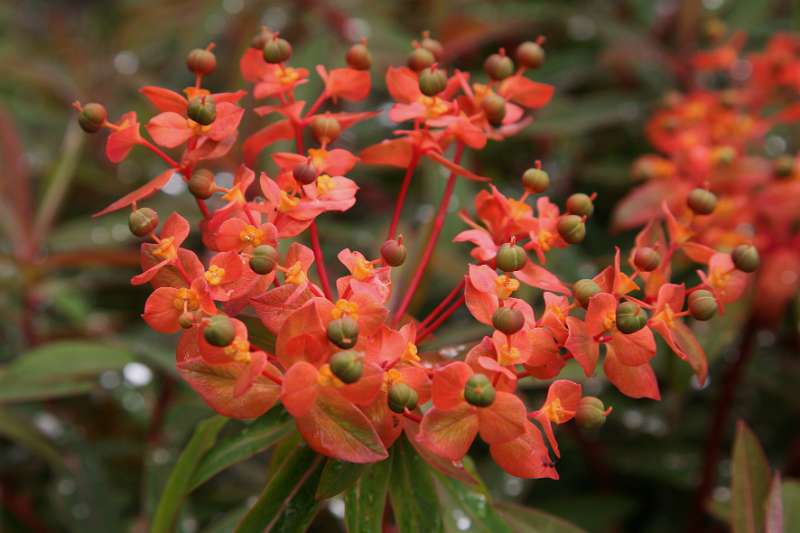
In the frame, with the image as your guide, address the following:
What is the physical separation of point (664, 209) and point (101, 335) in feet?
3.69

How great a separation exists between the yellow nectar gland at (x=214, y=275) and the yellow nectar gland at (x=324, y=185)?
15cm

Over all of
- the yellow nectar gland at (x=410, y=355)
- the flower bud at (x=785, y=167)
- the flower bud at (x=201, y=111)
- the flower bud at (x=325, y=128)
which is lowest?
the flower bud at (x=785, y=167)

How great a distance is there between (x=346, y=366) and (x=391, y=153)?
369 mm

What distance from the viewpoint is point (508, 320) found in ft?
2.49

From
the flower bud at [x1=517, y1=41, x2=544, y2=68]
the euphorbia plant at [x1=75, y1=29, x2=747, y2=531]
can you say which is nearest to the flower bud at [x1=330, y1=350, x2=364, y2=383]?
the euphorbia plant at [x1=75, y1=29, x2=747, y2=531]

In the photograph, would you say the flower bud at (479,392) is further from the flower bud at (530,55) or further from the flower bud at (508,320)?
the flower bud at (530,55)

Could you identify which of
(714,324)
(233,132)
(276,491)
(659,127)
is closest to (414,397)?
(276,491)

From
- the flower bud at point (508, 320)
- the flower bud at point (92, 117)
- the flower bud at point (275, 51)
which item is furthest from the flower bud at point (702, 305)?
the flower bud at point (92, 117)

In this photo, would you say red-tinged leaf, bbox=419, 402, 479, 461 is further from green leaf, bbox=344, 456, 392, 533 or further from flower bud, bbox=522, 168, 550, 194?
flower bud, bbox=522, 168, 550, 194

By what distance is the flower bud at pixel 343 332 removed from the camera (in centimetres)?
72

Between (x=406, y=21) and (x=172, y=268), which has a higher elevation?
(x=172, y=268)

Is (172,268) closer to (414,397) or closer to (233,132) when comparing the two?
(233,132)

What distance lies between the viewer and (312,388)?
737 mm

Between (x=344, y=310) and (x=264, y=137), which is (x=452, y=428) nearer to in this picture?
(x=344, y=310)
